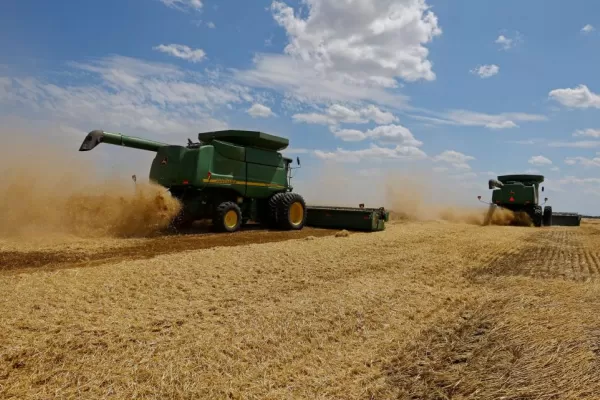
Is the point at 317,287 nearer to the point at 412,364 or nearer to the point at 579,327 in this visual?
the point at 412,364

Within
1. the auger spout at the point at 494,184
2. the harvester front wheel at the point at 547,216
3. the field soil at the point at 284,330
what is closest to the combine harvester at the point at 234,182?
the field soil at the point at 284,330

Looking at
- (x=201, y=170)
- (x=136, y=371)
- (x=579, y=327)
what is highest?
(x=201, y=170)

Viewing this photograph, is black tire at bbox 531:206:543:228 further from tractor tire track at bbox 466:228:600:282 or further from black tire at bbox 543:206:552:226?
tractor tire track at bbox 466:228:600:282

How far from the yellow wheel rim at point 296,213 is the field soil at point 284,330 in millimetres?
7271

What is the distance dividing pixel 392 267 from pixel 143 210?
7.03 metres

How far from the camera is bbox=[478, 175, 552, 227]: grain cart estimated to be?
83.3ft

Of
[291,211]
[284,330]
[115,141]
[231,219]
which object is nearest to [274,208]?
[291,211]

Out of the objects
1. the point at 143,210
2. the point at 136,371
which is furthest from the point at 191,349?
→ the point at 143,210

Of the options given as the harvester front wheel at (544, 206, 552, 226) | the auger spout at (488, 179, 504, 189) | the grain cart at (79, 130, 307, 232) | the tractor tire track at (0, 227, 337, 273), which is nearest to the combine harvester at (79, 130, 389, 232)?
the grain cart at (79, 130, 307, 232)

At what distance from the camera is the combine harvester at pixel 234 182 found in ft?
42.7

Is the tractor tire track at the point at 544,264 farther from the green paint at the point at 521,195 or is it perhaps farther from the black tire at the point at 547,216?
the black tire at the point at 547,216

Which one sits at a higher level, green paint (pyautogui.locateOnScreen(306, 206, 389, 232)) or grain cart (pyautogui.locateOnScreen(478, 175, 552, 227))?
grain cart (pyautogui.locateOnScreen(478, 175, 552, 227))

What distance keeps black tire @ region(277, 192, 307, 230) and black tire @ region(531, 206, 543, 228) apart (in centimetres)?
1629

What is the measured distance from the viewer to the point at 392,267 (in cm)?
852
